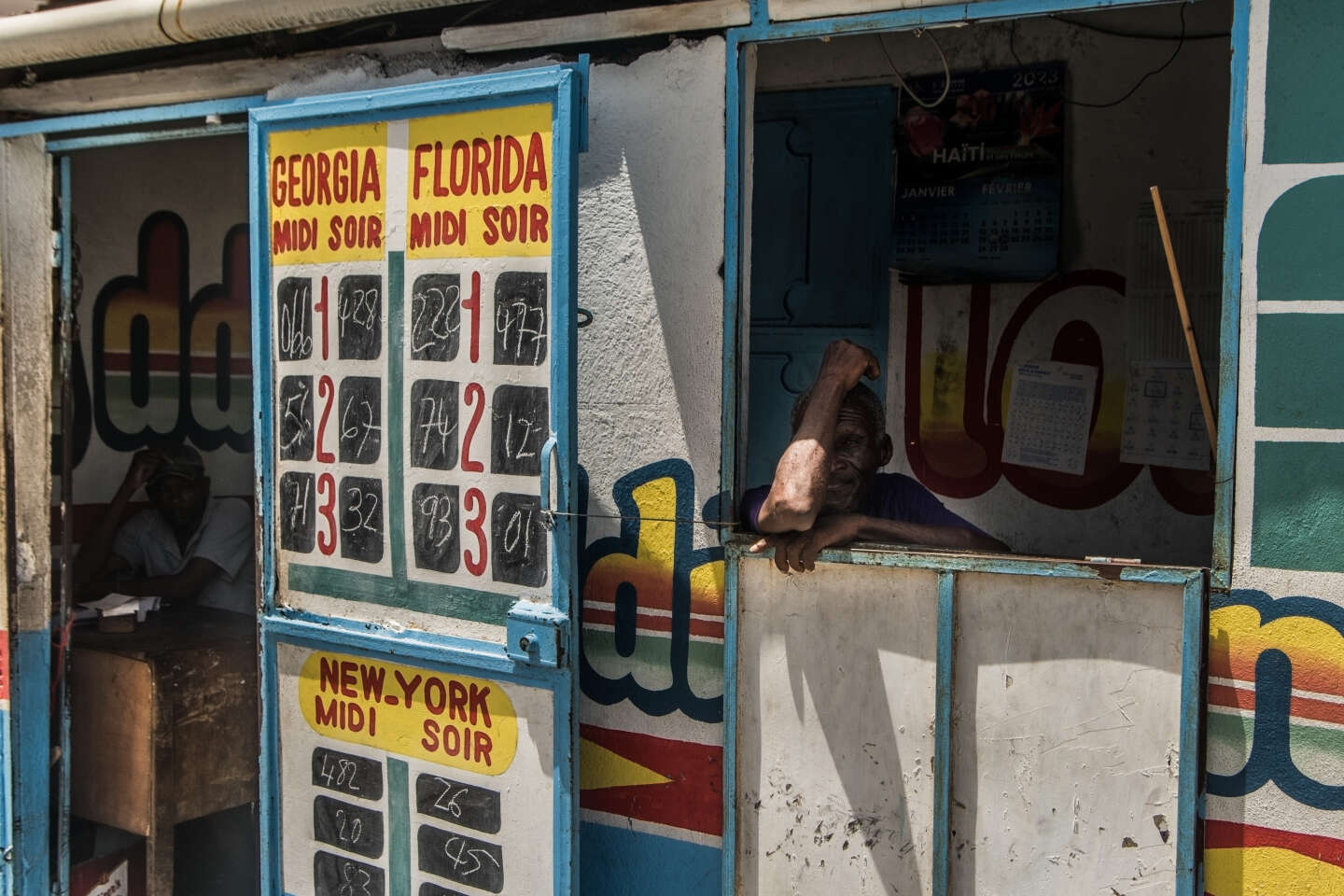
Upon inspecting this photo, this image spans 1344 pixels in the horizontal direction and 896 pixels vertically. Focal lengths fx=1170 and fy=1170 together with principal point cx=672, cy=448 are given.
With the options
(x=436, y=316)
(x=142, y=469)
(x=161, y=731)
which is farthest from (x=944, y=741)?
(x=142, y=469)

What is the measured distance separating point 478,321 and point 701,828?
134cm

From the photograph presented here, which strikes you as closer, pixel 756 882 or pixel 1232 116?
pixel 1232 116

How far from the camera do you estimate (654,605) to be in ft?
9.41

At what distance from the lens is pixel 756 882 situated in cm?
272

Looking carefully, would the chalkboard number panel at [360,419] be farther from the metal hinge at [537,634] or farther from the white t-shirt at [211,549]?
the white t-shirt at [211,549]

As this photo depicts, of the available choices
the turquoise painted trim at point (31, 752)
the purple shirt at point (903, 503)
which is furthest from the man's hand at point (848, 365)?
the turquoise painted trim at point (31, 752)

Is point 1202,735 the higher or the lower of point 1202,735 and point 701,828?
the higher

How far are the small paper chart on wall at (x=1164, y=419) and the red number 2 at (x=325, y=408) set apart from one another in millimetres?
2331

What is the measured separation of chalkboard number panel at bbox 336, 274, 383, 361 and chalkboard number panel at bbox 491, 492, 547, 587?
56 centimetres

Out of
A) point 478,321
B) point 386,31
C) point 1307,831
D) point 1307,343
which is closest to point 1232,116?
point 1307,343

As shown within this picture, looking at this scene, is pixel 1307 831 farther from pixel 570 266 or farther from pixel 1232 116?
pixel 570 266

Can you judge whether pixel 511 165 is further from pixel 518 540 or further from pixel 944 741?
pixel 944 741

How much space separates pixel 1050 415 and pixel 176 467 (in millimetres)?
3430

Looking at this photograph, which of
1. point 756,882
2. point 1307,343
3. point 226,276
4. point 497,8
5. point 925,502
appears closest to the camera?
point 1307,343
